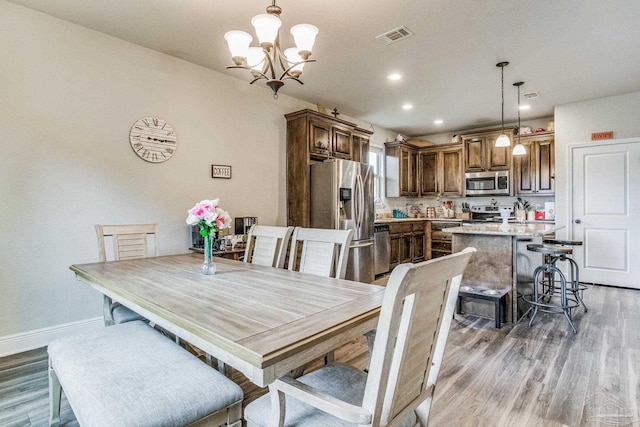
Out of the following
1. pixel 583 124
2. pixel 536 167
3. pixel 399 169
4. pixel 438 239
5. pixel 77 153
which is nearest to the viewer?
pixel 77 153

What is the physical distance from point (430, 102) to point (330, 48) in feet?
7.48

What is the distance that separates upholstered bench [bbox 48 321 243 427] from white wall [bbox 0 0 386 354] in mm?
1577

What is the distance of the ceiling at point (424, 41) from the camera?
2.53 meters

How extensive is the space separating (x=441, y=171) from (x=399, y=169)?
2.92 feet

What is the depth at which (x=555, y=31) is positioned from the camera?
113 inches

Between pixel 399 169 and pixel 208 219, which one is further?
pixel 399 169

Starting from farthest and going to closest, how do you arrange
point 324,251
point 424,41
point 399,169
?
point 399,169, point 424,41, point 324,251

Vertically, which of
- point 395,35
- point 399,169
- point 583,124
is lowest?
point 399,169

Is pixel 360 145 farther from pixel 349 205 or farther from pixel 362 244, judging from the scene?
pixel 362 244

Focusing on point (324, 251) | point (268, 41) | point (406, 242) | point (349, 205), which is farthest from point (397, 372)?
point (406, 242)

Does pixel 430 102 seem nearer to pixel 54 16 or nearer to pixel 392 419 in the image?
pixel 54 16

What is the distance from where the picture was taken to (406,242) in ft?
19.7

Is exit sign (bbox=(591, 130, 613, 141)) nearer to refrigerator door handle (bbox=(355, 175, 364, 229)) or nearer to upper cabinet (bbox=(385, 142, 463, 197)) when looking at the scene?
upper cabinet (bbox=(385, 142, 463, 197))

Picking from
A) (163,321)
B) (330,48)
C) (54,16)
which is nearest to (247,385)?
Result: (163,321)
